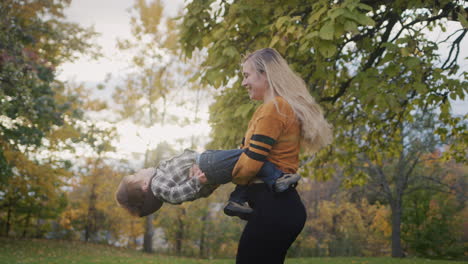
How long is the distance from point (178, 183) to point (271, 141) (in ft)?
2.08

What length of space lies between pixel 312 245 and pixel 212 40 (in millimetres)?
20221

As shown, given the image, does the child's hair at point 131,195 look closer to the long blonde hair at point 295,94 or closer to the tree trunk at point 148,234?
the long blonde hair at point 295,94

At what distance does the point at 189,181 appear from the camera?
93.7 inches

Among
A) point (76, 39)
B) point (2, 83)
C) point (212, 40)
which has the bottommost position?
point (212, 40)

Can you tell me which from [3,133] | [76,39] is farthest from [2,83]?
[76,39]

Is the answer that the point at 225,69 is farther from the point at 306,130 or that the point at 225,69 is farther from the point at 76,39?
the point at 76,39

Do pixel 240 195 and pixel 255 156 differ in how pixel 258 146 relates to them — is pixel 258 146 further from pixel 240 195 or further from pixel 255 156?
pixel 240 195

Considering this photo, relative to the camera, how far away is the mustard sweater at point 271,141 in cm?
215

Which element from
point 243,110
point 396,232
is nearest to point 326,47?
point 243,110

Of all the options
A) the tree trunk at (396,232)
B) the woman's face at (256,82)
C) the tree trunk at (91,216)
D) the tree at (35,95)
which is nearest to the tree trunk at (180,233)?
the tree trunk at (91,216)

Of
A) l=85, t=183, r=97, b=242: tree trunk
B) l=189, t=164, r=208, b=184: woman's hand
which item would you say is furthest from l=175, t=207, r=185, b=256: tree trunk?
l=189, t=164, r=208, b=184: woman's hand

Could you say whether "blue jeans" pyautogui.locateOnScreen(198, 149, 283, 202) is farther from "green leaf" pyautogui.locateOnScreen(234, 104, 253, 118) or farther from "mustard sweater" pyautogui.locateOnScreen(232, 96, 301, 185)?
"green leaf" pyautogui.locateOnScreen(234, 104, 253, 118)

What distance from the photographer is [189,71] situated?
61.7 ft

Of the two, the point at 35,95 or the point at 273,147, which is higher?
the point at 35,95
